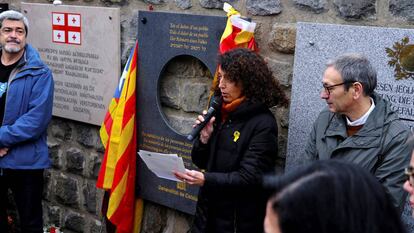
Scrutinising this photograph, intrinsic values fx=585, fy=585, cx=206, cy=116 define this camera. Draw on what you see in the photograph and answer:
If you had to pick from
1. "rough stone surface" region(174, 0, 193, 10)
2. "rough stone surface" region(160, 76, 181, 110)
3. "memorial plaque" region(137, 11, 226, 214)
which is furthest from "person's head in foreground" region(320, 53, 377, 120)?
"rough stone surface" region(160, 76, 181, 110)

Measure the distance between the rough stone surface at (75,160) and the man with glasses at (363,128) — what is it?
269 cm

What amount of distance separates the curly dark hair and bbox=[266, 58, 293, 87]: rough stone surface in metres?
0.33

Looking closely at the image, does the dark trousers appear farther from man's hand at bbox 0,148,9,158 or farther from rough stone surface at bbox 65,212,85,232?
rough stone surface at bbox 65,212,85,232

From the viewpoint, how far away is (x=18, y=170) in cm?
429

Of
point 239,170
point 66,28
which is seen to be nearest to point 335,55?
point 239,170

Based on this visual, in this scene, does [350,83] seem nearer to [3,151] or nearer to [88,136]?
[3,151]

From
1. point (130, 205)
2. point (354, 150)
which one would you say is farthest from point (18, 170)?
point (354, 150)

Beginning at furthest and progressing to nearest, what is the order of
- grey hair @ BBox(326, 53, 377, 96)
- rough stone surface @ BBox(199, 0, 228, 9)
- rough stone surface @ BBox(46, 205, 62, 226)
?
rough stone surface @ BBox(46, 205, 62, 226)
rough stone surface @ BBox(199, 0, 228, 9)
grey hair @ BBox(326, 53, 377, 96)

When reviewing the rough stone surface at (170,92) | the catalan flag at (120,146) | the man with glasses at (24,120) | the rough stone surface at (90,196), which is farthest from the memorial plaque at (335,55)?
the rough stone surface at (90,196)

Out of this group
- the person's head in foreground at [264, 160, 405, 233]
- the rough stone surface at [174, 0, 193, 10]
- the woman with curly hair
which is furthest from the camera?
the rough stone surface at [174, 0, 193, 10]

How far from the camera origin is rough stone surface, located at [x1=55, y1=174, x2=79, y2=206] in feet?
17.1

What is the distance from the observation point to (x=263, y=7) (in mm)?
3697

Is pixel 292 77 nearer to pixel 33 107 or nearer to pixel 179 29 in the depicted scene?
pixel 179 29

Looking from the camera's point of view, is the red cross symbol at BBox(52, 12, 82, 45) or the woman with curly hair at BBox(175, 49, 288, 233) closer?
the woman with curly hair at BBox(175, 49, 288, 233)
